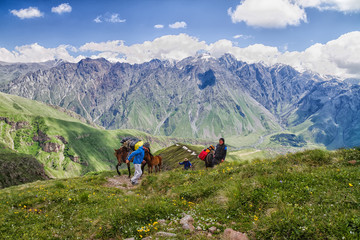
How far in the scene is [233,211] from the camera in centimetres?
953

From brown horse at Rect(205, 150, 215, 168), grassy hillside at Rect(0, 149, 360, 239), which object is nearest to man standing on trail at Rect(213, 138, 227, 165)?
brown horse at Rect(205, 150, 215, 168)

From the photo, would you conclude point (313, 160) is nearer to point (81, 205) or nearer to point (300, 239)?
point (300, 239)

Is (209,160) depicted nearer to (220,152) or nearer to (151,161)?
(220,152)

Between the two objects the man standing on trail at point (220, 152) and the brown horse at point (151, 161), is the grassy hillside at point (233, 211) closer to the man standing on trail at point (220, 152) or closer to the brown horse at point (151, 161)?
the man standing on trail at point (220, 152)

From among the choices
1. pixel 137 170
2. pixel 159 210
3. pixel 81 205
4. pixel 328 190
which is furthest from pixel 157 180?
pixel 328 190

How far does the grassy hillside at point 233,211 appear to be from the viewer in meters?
6.90

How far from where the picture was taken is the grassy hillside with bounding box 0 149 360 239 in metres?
6.90

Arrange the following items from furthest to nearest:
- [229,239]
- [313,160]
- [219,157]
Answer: [219,157]
[313,160]
[229,239]

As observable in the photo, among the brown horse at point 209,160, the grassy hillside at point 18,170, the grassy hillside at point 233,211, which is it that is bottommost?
the grassy hillside at point 18,170

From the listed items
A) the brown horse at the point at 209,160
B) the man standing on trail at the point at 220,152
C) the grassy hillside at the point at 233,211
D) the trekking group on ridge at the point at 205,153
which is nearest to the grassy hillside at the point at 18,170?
the trekking group on ridge at the point at 205,153

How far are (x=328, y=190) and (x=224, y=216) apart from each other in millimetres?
4470

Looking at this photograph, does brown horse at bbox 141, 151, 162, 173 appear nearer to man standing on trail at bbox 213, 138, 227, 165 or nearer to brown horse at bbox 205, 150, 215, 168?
brown horse at bbox 205, 150, 215, 168

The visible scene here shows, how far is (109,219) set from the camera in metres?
9.54

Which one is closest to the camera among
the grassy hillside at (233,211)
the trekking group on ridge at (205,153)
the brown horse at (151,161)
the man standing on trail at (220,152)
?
the grassy hillside at (233,211)
